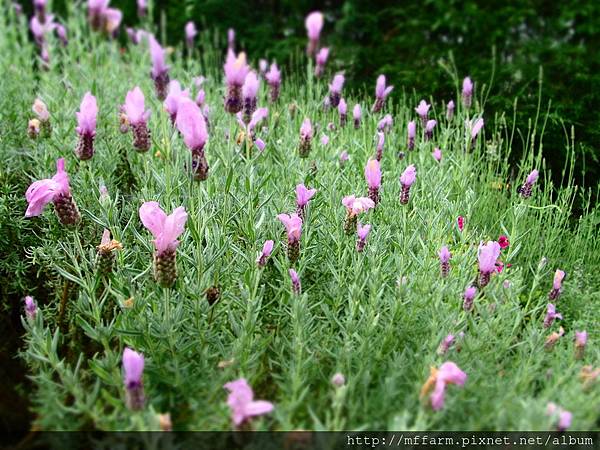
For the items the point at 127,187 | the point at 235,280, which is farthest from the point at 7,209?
the point at 235,280

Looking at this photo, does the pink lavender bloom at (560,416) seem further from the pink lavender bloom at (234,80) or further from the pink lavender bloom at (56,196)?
the pink lavender bloom at (56,196)

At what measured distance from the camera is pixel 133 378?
130 centimetres

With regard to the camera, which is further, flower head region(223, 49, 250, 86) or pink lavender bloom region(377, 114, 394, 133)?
pink lavender bloom region(377, 114, 394, 133)

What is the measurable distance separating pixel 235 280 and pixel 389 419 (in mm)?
736

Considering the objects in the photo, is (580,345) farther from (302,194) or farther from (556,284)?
(302,194)

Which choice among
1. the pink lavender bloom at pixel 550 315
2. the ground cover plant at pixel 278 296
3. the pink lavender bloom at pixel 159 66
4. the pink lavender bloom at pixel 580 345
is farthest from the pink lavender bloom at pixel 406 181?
the pink lavender bloom at pixel 159 66

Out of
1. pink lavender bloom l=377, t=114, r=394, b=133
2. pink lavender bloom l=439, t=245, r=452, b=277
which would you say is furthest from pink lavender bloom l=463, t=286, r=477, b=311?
pink lavender bloom l=377, t=114, r=394, b=133

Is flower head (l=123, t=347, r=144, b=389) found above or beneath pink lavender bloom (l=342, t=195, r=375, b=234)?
beneath

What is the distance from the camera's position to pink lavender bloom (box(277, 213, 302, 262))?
172 centimetres

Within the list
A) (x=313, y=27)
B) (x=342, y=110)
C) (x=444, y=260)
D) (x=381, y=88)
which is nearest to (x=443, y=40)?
(x=313, y=27)

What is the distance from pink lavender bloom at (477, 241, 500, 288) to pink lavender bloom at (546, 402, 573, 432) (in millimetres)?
501

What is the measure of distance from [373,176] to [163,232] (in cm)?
79

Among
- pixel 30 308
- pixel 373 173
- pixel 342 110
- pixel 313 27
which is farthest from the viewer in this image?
pixel 313 27

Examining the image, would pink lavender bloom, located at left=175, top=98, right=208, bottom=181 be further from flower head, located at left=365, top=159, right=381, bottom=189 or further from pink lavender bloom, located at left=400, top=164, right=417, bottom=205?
pink lavender bloom, located at left=400, top=164, right=417, bottom=205
